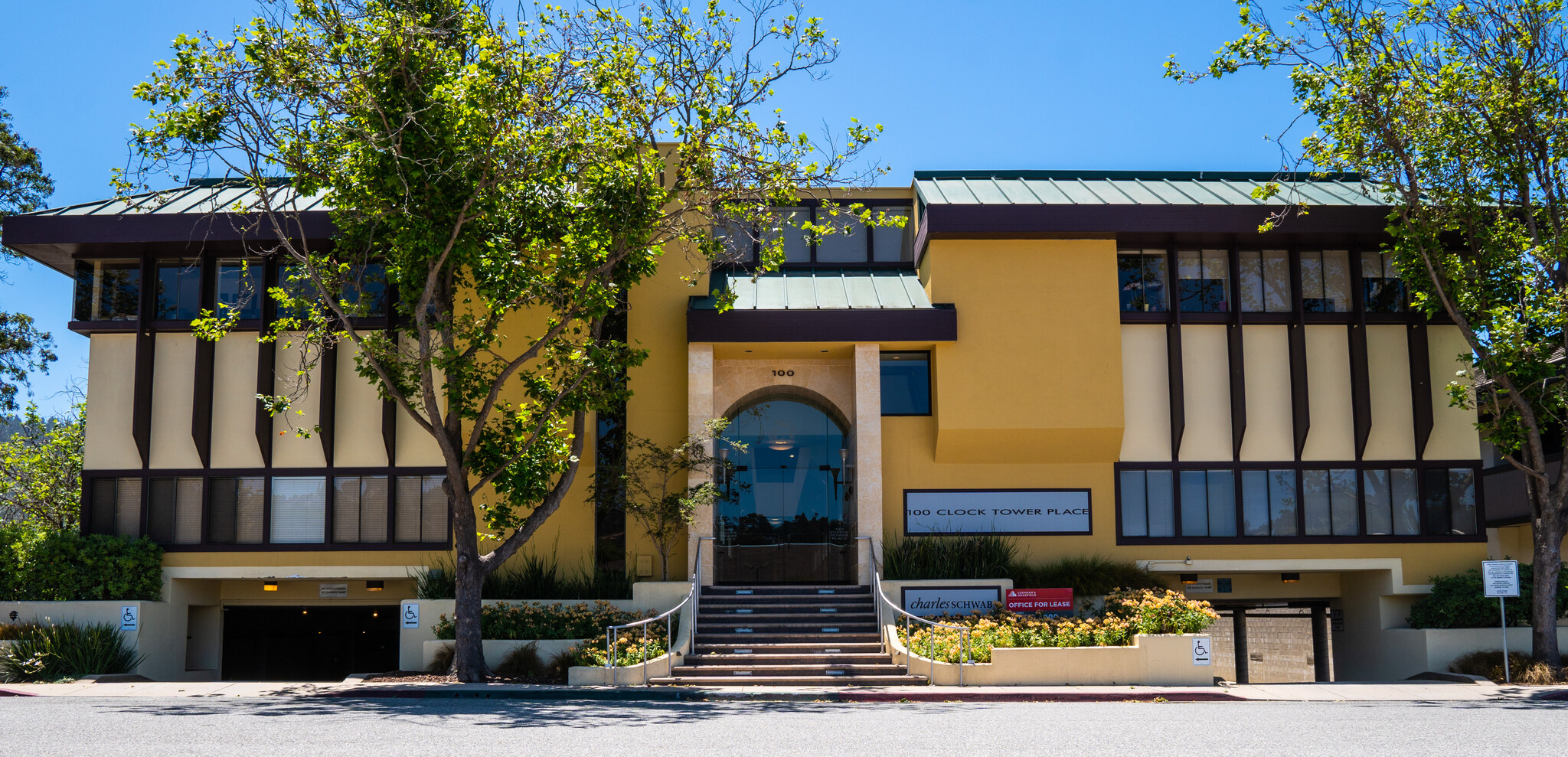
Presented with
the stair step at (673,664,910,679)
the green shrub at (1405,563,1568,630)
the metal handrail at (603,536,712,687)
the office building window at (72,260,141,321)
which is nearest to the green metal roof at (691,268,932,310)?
the metal handrail at (603,536,712,687)

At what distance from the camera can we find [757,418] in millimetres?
23500

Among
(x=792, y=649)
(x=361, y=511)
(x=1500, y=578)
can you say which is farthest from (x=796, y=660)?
(x=1500, y=578)

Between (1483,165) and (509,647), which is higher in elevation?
(1483,165)

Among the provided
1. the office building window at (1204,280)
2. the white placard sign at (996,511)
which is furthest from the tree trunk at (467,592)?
the office building window at (1204,280)

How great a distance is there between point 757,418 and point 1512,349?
13155mm

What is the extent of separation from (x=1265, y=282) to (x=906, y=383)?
7.17m

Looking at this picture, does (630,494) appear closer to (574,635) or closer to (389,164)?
(574,635)

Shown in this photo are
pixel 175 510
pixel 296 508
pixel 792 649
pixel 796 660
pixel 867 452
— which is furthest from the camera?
pixel 296 508

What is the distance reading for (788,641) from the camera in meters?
18.0

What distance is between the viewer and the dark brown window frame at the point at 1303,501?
21.3 meters

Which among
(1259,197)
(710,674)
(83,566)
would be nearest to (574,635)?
(710,674)

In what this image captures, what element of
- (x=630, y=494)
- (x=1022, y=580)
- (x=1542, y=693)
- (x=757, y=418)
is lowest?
(x=1542, y=693)

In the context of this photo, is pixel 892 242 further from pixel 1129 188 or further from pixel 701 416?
pixel 701 416

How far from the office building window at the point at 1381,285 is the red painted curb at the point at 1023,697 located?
10140mm
